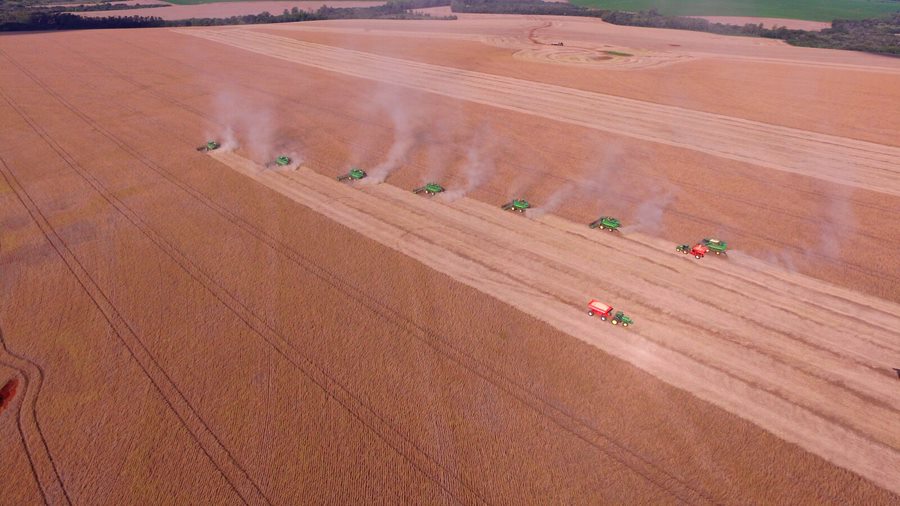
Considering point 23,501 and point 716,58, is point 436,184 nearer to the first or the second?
point 23,501

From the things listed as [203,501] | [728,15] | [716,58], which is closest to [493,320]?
[203,501]

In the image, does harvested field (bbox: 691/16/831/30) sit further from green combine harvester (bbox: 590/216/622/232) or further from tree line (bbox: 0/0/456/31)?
green combine harvester (bbox: 590/216/622/232)

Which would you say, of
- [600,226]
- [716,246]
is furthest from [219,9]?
[716,246]

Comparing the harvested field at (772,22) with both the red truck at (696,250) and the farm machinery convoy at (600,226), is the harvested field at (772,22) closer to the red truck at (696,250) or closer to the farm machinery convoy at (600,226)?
the farm machinery convoy at (600,226)

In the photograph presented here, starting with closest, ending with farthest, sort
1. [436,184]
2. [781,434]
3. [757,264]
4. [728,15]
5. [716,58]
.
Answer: [781,434], [757,264], [436,184], [716,58], [728,15]

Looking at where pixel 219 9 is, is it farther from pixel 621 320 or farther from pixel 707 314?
pixel 707 314

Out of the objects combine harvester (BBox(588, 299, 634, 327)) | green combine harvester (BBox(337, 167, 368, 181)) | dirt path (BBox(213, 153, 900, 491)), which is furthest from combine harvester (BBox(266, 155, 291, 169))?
combine harvester (BBox(588, 299, 634, 327))
